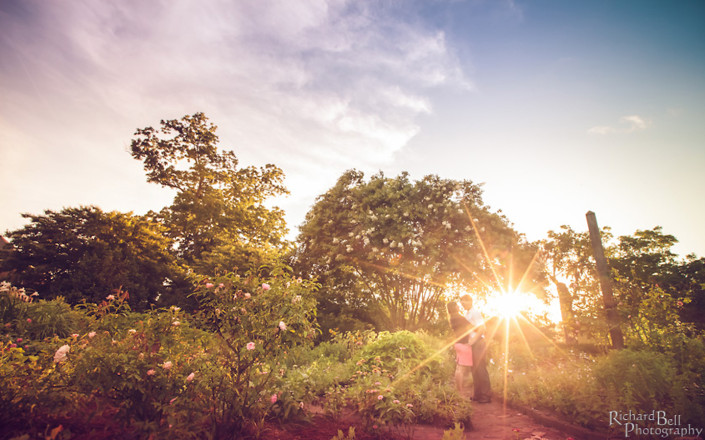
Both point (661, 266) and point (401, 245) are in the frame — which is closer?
point (401, 245)

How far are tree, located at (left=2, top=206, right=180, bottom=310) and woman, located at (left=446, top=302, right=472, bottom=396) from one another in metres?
11.1

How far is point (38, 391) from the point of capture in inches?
A: 98.7

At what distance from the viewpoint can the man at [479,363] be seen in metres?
6.10

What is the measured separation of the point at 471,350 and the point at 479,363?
0.95ft

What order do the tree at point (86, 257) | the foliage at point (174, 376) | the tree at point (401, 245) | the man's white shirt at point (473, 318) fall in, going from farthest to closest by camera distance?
the tree at point (401, 245)
the tree at point (86, 257)
the man's white shirt at point (473, 318)
the foliage at point (174, 376)

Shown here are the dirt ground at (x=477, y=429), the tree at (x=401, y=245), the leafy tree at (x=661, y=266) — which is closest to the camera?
the dirt ground at (x=477, y=429)

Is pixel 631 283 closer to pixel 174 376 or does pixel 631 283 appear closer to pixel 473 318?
pixel 473 318

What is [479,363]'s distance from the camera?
20.3ft

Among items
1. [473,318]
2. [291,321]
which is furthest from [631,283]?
[291,321]

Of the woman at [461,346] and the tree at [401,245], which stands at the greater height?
the tree at [401,245]

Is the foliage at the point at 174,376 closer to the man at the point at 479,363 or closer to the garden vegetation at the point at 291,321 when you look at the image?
the garden vegetation at the point at 291,321

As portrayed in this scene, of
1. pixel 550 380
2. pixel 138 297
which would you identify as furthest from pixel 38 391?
pixel 138 297

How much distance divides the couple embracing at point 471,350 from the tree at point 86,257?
11.2 metres

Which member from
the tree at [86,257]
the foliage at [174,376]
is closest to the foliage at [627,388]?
the foliage at [174,376]
